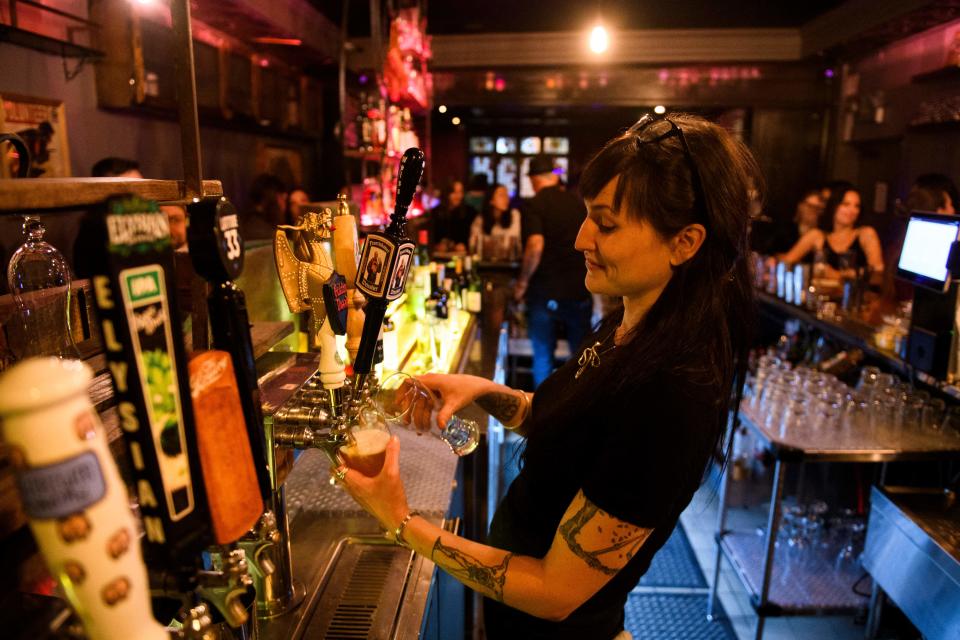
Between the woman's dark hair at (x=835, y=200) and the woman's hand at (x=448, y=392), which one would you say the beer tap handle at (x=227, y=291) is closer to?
the woman's hand at (x=448, y=392)

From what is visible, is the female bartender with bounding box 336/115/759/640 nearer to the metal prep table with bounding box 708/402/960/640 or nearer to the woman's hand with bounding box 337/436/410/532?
the woman's hand with bounding box 337/436/410/532

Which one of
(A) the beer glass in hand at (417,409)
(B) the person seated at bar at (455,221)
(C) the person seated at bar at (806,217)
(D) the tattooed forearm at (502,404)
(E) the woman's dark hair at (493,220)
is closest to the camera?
(A) the beer glass in hand at (417,409)

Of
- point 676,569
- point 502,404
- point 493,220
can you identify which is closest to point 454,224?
point 493,220

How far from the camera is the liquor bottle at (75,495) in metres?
0.40

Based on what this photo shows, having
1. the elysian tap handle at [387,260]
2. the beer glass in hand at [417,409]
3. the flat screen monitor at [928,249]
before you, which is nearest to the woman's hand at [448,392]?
the beer glass in hand at [417,409]

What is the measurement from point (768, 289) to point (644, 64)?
4.01m

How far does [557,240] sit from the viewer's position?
4.89 meters

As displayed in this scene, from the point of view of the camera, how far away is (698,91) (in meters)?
7.62

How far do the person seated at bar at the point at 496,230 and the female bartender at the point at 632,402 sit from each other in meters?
5.44

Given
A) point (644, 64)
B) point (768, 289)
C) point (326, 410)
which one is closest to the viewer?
point (326, 410)

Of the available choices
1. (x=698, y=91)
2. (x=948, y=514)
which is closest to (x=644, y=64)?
(x=698, y=91)

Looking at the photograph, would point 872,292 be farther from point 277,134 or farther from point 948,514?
point 277,134

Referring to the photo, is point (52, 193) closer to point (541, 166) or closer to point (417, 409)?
point (417, 409)

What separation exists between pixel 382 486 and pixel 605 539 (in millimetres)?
357
